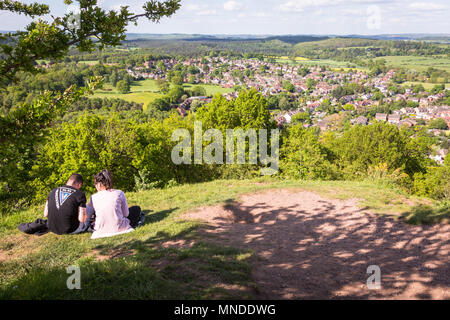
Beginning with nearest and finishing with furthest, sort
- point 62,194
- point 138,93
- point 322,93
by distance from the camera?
point 62,194
point 138,93
point 322,93

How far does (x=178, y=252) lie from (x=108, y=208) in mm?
2197

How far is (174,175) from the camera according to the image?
2580cm

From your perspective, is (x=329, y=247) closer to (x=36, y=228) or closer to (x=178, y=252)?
(x=178, y=252)

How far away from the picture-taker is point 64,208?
22.8 ft

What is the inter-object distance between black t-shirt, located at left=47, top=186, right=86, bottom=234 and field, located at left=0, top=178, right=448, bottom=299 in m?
0.32

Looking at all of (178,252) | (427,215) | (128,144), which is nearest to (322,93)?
(128,144)

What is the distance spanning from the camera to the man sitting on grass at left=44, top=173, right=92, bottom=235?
6.83 meters

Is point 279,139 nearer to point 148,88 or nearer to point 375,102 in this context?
point 148,88

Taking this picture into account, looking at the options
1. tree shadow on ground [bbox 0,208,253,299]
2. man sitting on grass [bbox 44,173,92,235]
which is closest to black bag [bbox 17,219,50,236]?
man sitting on grass [bbox 44,173,92,235]

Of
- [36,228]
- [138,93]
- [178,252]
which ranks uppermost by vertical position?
[138,93]

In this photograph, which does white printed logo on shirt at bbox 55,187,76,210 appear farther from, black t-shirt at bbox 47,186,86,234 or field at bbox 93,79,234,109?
field at bbox 93,79,234,109
